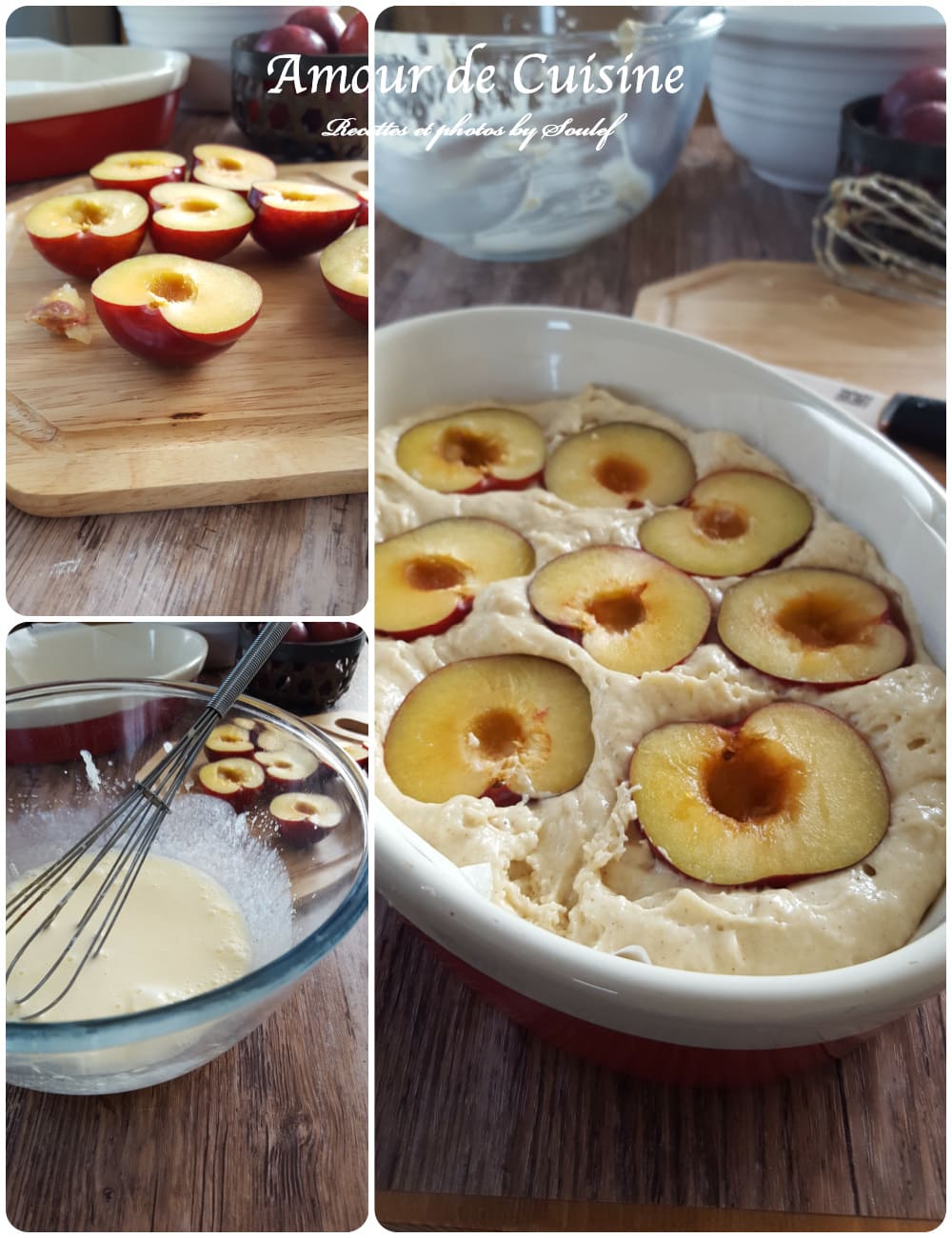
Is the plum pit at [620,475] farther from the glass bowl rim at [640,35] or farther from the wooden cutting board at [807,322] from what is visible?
the glass bowl rim at [640,35]

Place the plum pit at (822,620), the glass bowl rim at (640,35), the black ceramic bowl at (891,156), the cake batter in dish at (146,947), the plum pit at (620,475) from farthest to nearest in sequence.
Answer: the black ceramic bowl at (891,156) → the glass bowl rim at (640,35) → the plum pit at (620,475) → the plum pit at (822,620) → the cake batter in dish at (146,947)

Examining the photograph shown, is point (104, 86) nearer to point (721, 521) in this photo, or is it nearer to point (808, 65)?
point (721, 521)

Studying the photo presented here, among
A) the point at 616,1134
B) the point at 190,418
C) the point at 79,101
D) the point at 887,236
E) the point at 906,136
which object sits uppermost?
the point at 79,101

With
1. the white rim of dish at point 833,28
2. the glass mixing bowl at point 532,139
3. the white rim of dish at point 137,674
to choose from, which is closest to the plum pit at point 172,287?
the white rim of dish at point 137,674

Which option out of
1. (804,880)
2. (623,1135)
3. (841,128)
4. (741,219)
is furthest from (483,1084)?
(741,219)

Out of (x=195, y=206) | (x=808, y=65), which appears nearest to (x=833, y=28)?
(x=808, y=65)

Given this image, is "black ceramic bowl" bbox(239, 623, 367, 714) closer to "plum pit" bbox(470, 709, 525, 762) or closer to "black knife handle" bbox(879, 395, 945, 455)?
"plum pit" bbox(470, 709, 525, 762)

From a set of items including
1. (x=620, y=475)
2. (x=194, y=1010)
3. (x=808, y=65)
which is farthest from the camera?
(x=808, y=65)
